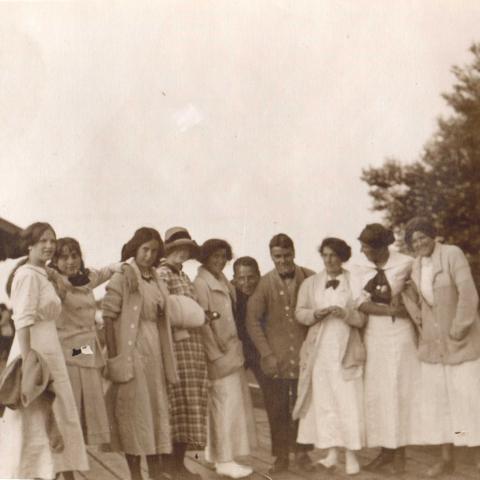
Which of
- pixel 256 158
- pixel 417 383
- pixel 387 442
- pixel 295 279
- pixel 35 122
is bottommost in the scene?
pixel 387 442

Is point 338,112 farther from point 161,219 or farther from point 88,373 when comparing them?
point 88,373

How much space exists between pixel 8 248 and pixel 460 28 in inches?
118

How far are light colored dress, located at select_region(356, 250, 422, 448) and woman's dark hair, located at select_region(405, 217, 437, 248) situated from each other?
30 centimetres

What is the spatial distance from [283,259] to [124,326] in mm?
1023

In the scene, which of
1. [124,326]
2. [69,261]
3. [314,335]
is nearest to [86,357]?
[124,326]

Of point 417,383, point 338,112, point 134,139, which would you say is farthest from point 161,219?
point 417,383

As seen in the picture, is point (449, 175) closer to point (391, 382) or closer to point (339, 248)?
point (339, 248)

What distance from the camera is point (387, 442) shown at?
5.07m

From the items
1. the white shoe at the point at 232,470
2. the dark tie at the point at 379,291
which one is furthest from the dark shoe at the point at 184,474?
the dark tie at the point at 379,291

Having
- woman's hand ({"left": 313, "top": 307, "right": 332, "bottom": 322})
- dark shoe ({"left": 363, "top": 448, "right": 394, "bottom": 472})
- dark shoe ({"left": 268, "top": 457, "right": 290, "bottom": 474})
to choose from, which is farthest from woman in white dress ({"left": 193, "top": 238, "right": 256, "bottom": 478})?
dark shoe ({"left": 363, "top": 448, "right": 394, "bottom": 472})

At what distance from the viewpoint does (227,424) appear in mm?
5074

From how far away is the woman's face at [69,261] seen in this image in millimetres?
4988

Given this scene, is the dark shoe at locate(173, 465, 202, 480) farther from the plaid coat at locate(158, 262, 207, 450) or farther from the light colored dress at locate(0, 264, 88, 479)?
the light colored dress at locate(0, 264, 88, 479)

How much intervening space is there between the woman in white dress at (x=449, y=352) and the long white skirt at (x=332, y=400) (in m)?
0.41
